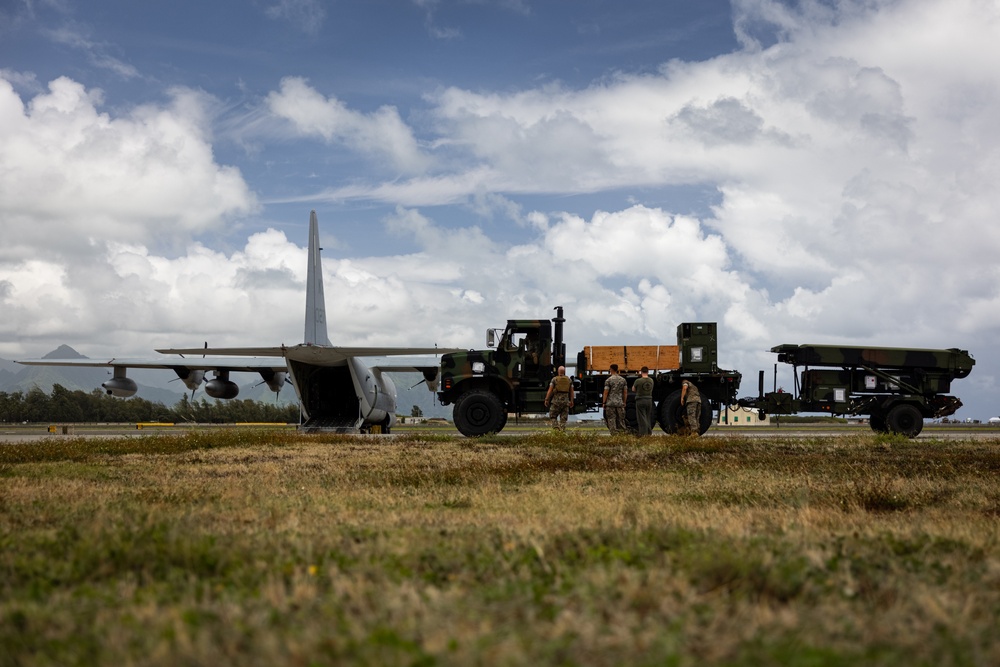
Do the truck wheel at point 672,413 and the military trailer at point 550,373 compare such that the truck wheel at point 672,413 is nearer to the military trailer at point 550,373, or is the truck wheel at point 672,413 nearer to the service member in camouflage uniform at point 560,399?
the military trailer at point 550,373

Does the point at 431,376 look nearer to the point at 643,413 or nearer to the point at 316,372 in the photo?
the point at 316,372

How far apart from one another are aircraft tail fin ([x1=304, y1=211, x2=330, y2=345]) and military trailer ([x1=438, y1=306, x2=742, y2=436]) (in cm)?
812

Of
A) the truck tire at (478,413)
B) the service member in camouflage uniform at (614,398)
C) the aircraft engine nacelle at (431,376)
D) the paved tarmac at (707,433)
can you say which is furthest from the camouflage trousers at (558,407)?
the aircraft engine nacelle at (431,376)

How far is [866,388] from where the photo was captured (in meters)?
22.4

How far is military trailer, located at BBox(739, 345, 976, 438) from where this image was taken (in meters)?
22.1

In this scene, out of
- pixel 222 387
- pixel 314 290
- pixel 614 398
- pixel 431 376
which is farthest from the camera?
pixel 431 376

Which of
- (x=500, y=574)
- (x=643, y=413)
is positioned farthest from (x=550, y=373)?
(x=500, y=574)

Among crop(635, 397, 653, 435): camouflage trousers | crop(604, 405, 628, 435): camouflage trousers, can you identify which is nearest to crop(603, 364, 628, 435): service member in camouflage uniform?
crop(604, 405, 628, 435): camouflage trousers

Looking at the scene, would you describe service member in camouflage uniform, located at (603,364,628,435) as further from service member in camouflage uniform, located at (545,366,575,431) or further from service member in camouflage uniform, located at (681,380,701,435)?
service member in camouflage uniform, located at (681,380,701,435)

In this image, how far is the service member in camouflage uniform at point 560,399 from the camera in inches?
774

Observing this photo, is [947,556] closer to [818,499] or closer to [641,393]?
[818,499]

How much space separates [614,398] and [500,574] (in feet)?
51.9

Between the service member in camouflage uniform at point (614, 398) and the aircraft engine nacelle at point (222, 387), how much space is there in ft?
61.3

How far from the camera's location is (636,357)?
2084 cm
